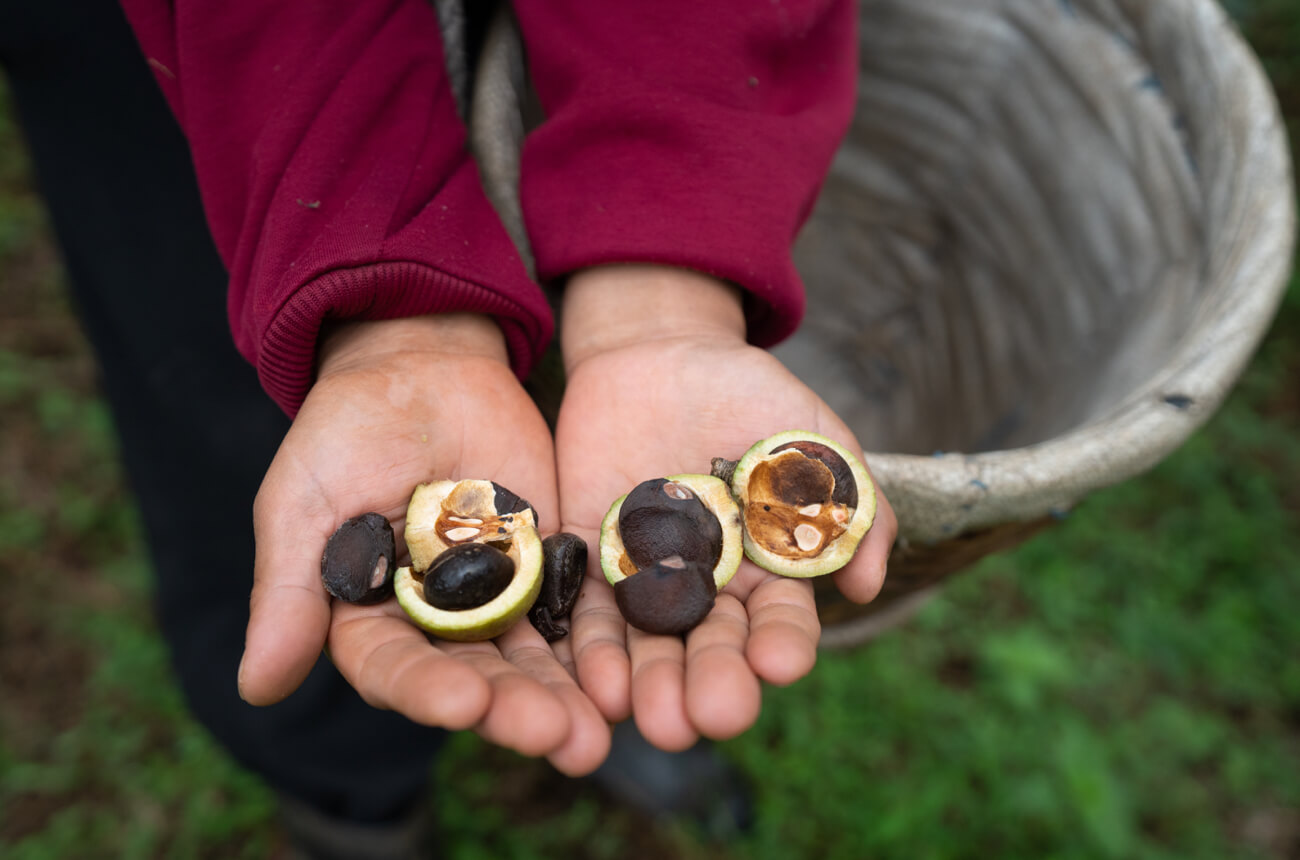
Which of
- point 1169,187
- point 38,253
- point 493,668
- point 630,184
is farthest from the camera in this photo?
point 38,253

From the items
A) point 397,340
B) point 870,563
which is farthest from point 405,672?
point 870,563

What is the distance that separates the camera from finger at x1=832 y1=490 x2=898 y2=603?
174cm

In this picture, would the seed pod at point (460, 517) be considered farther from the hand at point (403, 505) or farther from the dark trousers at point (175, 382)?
the dark trousers at point (175, 382)

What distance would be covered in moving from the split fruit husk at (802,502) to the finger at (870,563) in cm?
2

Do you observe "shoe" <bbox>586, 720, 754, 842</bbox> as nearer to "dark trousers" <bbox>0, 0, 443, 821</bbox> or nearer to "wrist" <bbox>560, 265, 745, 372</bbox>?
"dark trousers" <bbox>0, 0, 443, 821</bbox>

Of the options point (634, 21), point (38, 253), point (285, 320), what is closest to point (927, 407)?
point (634, 21)

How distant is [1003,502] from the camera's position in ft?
6.03

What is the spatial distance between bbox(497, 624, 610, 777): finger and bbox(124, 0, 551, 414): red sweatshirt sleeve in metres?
0.75

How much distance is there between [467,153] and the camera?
2.16m

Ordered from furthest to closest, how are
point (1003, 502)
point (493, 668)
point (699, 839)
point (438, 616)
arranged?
1. point (699, 839)
2. point (1003, 502)
3. point (438, 616)
4. point (493, 668)

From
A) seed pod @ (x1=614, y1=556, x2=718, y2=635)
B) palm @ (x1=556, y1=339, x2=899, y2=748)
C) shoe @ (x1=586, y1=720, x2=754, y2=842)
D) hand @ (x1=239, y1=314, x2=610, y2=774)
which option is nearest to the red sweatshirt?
hand @ (x1=239, y1=314, x2=610, y2=774)

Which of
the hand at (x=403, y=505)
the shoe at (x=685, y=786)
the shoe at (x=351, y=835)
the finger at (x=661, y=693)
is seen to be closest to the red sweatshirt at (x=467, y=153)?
the hand at (x=403, y=505)

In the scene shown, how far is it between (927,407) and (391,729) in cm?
225

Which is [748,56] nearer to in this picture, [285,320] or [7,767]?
[285,320]
